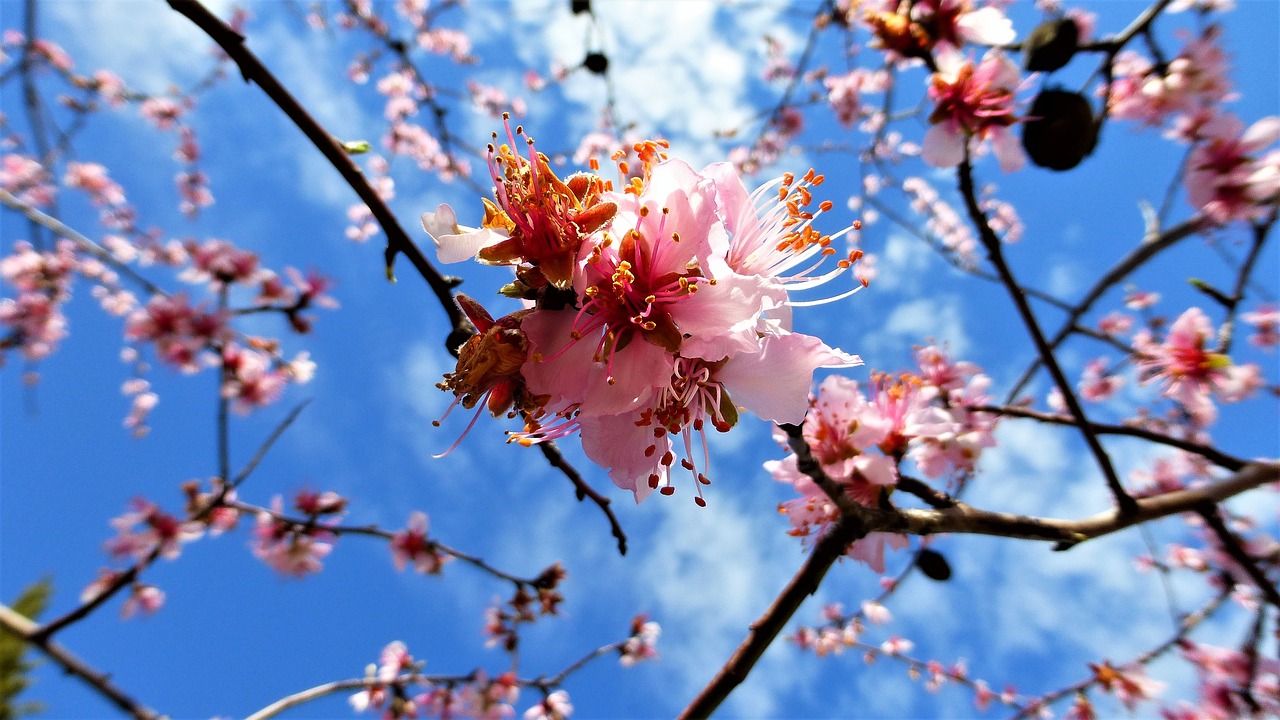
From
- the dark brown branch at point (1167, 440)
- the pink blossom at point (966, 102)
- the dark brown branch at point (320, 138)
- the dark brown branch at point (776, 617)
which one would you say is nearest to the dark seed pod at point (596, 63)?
the pink blossom at point (966, 102)

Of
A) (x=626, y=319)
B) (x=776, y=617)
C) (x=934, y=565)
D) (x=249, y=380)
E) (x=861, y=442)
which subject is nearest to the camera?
(x=626, y=319)

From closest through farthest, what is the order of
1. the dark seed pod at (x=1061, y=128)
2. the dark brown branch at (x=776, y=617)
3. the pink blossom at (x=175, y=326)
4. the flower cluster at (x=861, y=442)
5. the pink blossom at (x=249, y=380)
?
1. the dark brown branch at (x=776, y=617)
2. the flower cluster at (x=861, y=442)
3. the dark seed pod at (x=1061, y=128)
4. the pink blossom at (x=175, y=326)
5. the pink blossom at (x=249, y=380)

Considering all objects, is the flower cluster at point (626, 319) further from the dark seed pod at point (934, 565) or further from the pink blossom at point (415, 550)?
the pink blossom at point (415, 550)

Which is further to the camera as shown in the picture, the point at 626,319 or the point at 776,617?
the point at 776,617

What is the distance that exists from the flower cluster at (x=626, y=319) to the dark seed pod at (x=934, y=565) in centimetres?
105

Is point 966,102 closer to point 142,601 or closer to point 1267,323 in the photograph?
point 1267,323

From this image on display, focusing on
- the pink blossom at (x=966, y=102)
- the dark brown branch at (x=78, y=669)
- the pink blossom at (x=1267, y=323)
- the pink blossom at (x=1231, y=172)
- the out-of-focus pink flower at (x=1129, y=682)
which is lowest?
the dark brown branch at (x=78, y=669)

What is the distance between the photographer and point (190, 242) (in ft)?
12.1

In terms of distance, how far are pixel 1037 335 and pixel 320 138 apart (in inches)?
69.5

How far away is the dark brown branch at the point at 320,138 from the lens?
1.25m

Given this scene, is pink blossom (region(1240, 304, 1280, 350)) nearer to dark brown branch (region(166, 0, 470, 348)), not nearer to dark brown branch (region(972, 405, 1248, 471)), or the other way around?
dark brown branch (region(972, 405, 1248, 471))

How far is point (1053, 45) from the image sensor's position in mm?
1820

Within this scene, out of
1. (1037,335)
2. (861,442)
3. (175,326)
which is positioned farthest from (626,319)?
(175,326)

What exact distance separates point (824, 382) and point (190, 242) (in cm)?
400
